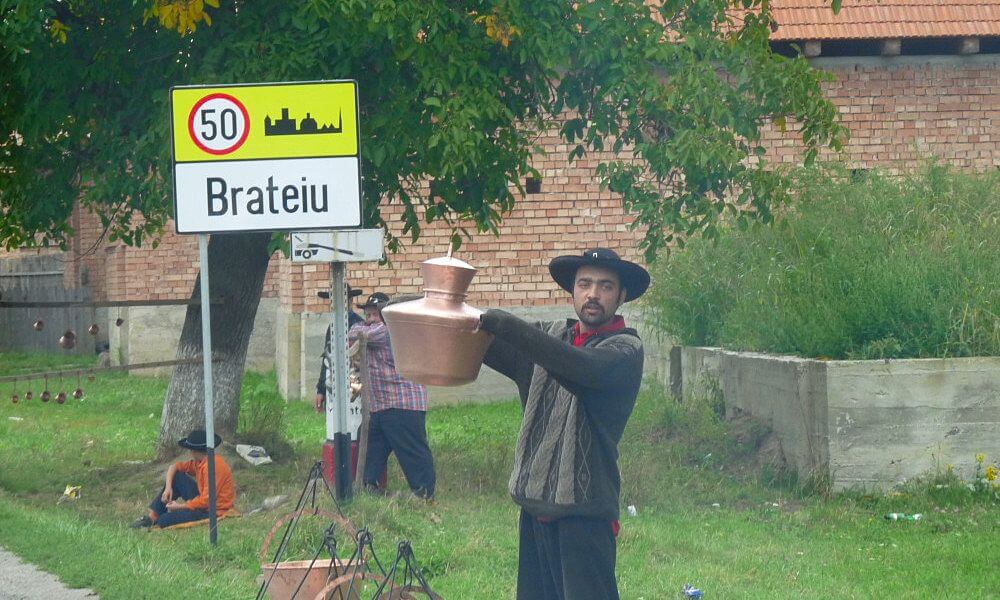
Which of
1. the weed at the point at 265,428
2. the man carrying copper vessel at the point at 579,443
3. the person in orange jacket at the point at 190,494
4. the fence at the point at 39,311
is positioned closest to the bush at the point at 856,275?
the weed at the point at 265,428

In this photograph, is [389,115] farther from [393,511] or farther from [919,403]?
[919,403]

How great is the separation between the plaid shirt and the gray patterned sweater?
20.0 ft

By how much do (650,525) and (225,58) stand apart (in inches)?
189

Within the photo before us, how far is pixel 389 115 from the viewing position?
10.5 m

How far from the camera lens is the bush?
10930mm

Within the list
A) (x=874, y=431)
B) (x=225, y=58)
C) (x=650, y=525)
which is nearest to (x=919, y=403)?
(x=874, y=431)

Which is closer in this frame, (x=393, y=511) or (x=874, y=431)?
(x=393, y=511)

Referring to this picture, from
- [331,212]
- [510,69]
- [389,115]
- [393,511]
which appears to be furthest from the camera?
[510,69]

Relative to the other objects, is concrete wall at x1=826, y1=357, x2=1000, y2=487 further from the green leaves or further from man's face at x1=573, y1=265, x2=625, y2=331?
man's face at x1=573, y1=265, x2=625, y2=331

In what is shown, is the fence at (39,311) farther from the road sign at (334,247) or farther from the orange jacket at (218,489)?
the road sign at (334,247)

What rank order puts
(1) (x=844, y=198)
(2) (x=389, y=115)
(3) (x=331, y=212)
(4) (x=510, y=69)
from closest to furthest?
(3) (x=331, y=212) < (2) (x=389, y=115) < (4) (x=510, y=69) < (1) (x=844, y=198)

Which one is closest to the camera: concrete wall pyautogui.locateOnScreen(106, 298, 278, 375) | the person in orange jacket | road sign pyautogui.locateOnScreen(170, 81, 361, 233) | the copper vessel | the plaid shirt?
the copper vessel

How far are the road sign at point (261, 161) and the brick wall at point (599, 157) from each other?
9.88m

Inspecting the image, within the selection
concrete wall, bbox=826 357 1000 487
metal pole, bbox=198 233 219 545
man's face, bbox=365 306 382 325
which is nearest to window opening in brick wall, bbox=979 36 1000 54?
concrete wall, bbox=826 357 1000 487
